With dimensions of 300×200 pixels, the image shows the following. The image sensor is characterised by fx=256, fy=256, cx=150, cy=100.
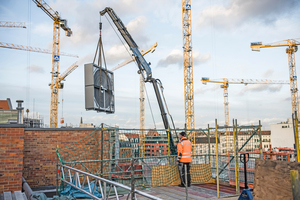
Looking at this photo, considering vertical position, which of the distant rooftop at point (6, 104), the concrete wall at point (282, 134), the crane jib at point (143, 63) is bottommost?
the concrete wall at point (282, 134)

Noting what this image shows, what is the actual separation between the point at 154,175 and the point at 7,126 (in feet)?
17.5

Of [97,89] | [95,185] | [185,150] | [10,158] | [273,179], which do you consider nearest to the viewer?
[273,179]

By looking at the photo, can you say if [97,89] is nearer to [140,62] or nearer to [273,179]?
[273,179]

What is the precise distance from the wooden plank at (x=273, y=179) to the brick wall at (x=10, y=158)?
23.1ft

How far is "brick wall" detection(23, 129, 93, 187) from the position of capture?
10.3 meters

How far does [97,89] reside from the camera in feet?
22.7

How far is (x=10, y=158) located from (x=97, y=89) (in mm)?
3823

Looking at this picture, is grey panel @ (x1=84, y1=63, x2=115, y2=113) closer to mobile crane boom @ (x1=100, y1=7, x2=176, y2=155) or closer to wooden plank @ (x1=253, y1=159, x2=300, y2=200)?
wooden plank @ (x1=253, y1=159, x2=300, y2=200)

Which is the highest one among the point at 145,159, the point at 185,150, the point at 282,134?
the point at 185,150

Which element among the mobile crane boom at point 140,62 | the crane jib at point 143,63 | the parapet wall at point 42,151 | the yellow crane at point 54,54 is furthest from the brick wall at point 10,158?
the yellow crane at point 54,54

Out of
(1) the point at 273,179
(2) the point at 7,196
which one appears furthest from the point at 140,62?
(1) the point at 273,179

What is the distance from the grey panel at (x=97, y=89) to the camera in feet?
21.6

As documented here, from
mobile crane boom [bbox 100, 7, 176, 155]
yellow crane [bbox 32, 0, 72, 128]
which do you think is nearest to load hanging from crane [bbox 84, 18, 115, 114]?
mobile crane boom [bbox 100, 7, 176, 155]

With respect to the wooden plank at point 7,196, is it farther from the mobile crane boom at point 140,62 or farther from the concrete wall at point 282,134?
the concrete wall at point 282,134
